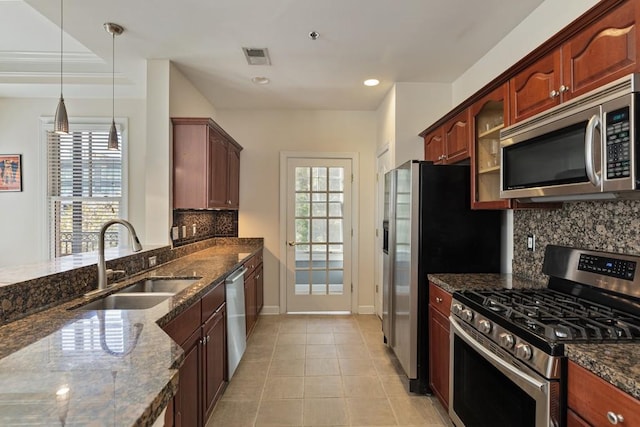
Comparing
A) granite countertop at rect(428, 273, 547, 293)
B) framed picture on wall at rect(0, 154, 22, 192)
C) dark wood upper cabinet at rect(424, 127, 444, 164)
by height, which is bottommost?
granite countertop at rect(428, 273, 547, 293)

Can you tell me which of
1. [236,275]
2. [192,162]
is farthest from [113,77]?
[236,275]

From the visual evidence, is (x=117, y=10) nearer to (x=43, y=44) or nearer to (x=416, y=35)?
(x=43, y=44)

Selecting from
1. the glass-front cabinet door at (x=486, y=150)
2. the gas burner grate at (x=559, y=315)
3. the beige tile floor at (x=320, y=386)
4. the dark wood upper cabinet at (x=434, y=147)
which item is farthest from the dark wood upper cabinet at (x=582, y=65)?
the beige tile floor at (x=320, y=386)

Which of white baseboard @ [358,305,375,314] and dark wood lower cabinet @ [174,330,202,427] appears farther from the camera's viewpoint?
white baseboard @ [358,305,375,314]

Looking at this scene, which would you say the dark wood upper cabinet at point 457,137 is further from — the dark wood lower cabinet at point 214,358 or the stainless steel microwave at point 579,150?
the dark wood lower cabinet at point 214,358

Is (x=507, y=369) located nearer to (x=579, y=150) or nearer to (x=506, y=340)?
(x=506, y=340)

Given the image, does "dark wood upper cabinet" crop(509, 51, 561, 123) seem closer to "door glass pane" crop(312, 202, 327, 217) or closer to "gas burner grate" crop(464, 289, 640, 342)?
"gas burner grate" crop(464, 289, 640, 342)

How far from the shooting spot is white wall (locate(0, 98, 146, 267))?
412cm

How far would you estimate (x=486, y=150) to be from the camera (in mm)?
2414

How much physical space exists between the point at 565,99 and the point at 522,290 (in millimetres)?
1043

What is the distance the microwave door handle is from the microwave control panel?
45mm

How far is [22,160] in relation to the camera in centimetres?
414

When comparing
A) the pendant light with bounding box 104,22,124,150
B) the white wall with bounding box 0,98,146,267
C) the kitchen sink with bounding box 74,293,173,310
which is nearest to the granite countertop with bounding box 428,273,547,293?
the kitchen sink with bounding box 74,293,173,310

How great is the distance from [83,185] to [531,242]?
4.68 metres
